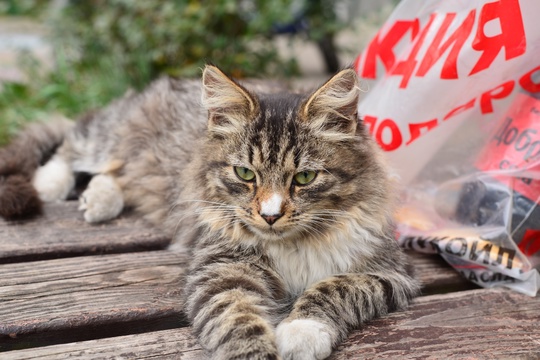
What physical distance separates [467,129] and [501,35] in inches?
15.5

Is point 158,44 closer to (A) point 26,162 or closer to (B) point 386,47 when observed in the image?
(A) point 26,162

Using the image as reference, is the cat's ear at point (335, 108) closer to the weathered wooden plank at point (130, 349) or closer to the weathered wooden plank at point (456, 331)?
the weathered wooden plank at point (456, 331)

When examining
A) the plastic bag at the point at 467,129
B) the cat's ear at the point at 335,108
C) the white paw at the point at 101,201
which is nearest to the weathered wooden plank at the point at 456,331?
the plastic bag at the point at 467,129

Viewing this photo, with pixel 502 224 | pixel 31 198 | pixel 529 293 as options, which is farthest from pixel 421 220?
pixel 31 198

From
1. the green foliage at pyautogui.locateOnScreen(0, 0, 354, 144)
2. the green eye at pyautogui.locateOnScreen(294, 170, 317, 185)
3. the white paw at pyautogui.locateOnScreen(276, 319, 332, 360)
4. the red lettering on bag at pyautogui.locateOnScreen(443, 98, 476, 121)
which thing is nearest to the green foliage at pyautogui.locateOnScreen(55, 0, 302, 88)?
the green foliage at pyautogui.locateOnScreen(0, 0, 354, 144)

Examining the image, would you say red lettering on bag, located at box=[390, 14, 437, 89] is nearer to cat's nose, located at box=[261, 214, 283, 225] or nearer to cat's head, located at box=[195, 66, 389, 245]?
cat's head, located at box=[195, 66, 389, 245]

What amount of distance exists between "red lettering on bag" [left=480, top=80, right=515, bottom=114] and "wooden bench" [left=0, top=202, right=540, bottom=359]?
624 mm

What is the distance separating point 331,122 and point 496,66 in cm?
68

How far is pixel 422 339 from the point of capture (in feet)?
5.14

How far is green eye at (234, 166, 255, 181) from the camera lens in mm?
1742

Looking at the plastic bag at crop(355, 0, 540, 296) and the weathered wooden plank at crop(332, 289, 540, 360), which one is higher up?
the plastic bag at crop(355, 0, 540, 296)

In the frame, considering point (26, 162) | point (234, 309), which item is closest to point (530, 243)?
point (234, 309)

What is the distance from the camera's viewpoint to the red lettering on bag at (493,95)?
6.61 feet

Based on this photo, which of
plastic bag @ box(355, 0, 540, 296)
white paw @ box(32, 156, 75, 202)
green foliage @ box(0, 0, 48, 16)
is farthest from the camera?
green foliage @ box(0, 0, 48, 16)
